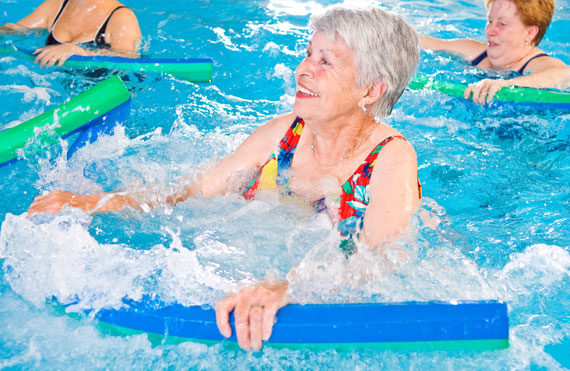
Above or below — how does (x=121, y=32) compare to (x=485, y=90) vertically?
above

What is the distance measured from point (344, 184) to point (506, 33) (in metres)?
2.57

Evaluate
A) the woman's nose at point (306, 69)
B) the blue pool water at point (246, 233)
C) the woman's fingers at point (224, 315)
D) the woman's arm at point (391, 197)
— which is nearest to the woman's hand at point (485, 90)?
the blue pool water at point (246, 233)

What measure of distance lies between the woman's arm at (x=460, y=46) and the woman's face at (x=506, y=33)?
263 mm

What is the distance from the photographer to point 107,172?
3.07 meters

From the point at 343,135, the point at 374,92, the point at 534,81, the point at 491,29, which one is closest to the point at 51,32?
the point at 343,135

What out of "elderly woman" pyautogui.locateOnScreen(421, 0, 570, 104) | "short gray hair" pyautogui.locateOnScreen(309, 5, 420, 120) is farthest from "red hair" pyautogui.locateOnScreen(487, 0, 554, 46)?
"short gray hair" pyautogui.locateOnScreen(309, 5, 420, 120)

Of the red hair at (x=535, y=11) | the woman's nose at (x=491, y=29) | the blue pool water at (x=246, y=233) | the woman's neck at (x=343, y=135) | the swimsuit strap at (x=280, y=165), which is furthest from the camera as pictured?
the woman's nose at (x=491, y=29)

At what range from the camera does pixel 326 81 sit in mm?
2129

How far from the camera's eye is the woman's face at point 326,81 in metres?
2.12

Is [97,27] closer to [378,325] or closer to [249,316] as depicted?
[249,316]

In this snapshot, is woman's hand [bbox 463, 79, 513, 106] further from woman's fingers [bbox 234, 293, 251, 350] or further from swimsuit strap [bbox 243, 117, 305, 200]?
woman's fingers [bbox 234, 293, 251, 350]

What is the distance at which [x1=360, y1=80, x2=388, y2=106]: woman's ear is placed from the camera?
215 cm

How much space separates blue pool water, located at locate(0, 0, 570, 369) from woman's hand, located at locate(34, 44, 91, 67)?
0.53 feet

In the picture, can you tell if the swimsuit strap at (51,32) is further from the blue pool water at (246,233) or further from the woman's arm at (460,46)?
the woman's arm at (460,46)
